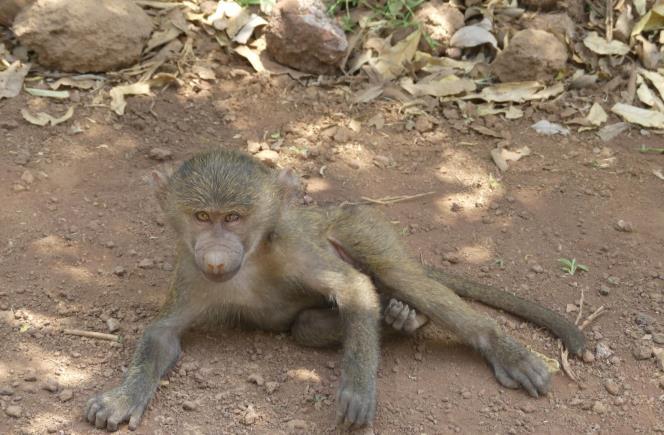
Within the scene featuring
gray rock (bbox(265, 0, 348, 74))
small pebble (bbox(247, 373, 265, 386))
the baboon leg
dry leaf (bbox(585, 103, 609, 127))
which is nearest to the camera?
small pebble (bbox(247, 373, 265, 386))

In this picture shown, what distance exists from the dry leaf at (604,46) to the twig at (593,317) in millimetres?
2726

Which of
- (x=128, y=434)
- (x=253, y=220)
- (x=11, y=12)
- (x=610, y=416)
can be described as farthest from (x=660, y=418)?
(x=11, y=12)

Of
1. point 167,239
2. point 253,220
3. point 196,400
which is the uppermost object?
point 253,220

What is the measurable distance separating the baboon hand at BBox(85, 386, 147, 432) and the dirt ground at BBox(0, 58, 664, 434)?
7 centimetres

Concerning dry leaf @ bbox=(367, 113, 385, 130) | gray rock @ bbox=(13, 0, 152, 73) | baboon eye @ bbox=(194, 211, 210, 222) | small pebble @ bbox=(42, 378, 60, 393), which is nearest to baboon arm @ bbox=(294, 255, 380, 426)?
baboon eye @ bbox=(194, 211, 210, 222)

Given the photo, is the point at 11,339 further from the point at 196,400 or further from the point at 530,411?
the point at 530,411

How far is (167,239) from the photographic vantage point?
5.24 meters

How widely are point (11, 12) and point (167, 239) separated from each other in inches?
97.4

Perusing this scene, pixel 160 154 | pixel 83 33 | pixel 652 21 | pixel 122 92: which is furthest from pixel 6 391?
pixel 652 21

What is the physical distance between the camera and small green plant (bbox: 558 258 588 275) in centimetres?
494

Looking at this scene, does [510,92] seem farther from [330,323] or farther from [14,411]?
[14,411]

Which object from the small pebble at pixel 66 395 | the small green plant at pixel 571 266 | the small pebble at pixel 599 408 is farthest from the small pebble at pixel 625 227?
the small pebble at pixel 66 395

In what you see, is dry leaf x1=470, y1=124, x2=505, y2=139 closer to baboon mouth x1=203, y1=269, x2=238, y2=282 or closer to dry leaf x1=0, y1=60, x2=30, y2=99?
baboon mouth x1=203, y1=269, x2=238, y2=282

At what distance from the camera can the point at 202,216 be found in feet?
12.8
